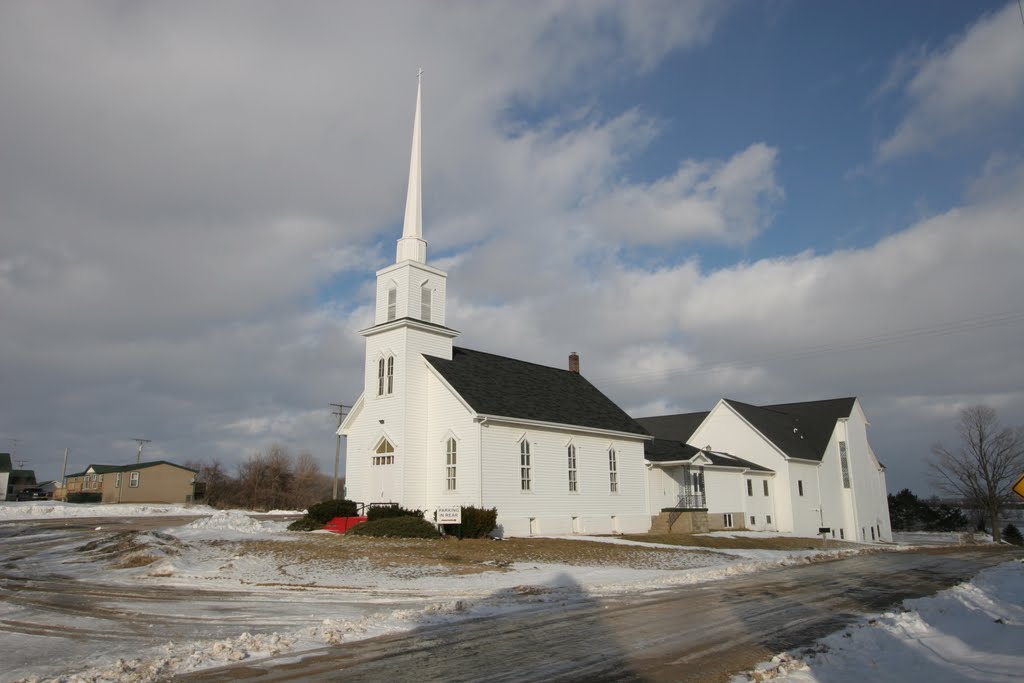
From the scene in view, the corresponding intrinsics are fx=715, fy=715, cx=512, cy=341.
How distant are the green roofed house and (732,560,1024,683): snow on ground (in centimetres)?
7331

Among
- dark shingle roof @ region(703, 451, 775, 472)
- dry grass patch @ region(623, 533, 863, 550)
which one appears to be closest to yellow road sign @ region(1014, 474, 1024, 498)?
dry grass patch @ region(623, 533, 863, 550)

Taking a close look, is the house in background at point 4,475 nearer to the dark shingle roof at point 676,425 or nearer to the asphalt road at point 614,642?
the dark shingle roof at point 676,425

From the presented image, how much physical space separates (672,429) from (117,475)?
56.3m

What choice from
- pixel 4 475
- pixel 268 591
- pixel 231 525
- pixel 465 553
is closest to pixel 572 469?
pixel 465 553

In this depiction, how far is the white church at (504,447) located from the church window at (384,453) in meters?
0.07

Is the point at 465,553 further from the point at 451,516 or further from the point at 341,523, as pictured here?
the point at 341,523

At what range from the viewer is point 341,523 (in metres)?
29.2

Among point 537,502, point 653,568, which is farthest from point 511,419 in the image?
point 653,568

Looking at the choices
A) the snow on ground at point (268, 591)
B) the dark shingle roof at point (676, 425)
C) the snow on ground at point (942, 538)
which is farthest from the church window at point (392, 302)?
the snow on ground at point (942, 538)

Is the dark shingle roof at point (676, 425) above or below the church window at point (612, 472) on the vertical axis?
above

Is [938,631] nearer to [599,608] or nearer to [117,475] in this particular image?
[599,608]

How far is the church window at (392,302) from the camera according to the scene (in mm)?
32688

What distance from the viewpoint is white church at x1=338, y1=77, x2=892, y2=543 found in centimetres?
3028

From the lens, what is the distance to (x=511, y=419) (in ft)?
99.5
